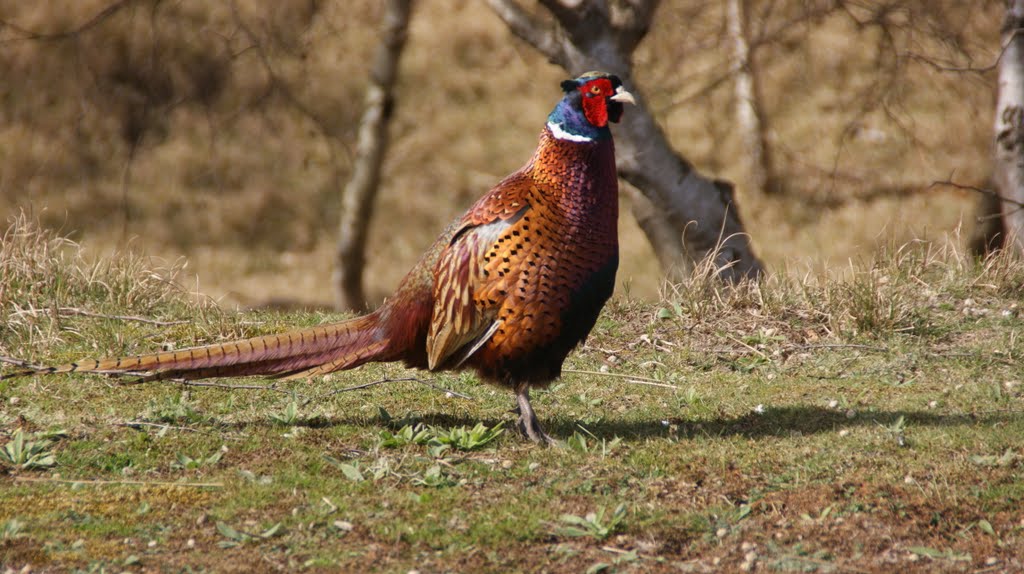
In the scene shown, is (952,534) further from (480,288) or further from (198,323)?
(198,323)

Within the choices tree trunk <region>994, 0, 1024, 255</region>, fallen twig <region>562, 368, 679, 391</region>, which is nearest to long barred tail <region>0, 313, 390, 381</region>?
fallen twig <region>562, 368, 679, 391</region>

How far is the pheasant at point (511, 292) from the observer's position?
414cm

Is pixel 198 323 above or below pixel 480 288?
below

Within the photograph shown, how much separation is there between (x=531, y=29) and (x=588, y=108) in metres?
4.24

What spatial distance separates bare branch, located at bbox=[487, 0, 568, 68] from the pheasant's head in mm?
4034

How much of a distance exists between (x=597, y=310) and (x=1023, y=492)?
171 centimetres

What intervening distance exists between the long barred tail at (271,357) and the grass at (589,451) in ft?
0.97

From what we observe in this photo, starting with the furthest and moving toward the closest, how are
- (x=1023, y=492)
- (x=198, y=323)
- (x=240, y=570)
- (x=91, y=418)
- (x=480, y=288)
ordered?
(x=198, y=323)
(x=91, y=418)
(x=480, y=288)
(x=1023, y=492)
(x=240, y=570)

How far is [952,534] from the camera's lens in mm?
3486

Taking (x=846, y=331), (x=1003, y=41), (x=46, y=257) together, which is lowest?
(x=846, y=331)

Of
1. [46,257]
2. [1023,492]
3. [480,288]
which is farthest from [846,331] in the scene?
[46,257]

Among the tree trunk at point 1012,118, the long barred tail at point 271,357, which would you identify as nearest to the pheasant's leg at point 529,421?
the long barred tail at point 271,357

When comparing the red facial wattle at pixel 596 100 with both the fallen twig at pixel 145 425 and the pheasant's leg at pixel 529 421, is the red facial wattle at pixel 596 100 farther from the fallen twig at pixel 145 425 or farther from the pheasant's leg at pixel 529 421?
the fallen twig at pixel 145 425

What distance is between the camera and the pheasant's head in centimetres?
427
